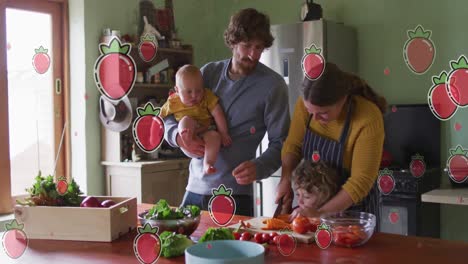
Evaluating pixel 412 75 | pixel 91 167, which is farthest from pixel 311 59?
pixel 412 75

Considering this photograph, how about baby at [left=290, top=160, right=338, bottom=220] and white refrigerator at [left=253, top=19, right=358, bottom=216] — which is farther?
white refrigerator at [left=253, top=19, right=358, bottom=216]

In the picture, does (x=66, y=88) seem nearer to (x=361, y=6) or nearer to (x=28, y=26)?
(x=28, y=26)

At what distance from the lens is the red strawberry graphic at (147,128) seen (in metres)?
0.55

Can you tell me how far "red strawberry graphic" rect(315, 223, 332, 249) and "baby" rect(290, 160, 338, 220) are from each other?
0.07m

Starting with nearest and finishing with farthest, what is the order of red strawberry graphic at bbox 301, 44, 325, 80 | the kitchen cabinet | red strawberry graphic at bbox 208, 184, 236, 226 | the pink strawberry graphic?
red strawberry graphic at bbox 301, 44, 325, 80 → red strawberry graphic at bbox 208, 184, 236, 226 → the kitchen cabinet → the pink strawberry graphic

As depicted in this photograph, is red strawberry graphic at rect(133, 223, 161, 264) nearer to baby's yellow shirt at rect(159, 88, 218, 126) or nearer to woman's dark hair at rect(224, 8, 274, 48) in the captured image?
Answer: baby's yellow shirt at rect(159, 88, 218, 126)

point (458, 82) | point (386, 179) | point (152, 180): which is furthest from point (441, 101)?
point (386, 179)

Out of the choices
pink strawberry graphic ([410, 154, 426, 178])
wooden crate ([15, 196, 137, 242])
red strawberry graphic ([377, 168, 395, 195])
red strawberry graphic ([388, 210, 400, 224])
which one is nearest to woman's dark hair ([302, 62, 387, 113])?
wooden crate ([15, 196, 137, 242])

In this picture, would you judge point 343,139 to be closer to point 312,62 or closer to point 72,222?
point 312,62

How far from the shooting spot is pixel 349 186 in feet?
2.52

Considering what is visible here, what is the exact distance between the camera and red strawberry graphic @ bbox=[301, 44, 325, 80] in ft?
1.78

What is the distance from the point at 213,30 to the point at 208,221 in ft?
4.48

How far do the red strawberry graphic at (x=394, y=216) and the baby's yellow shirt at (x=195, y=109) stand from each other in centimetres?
124

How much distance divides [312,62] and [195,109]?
30cm
